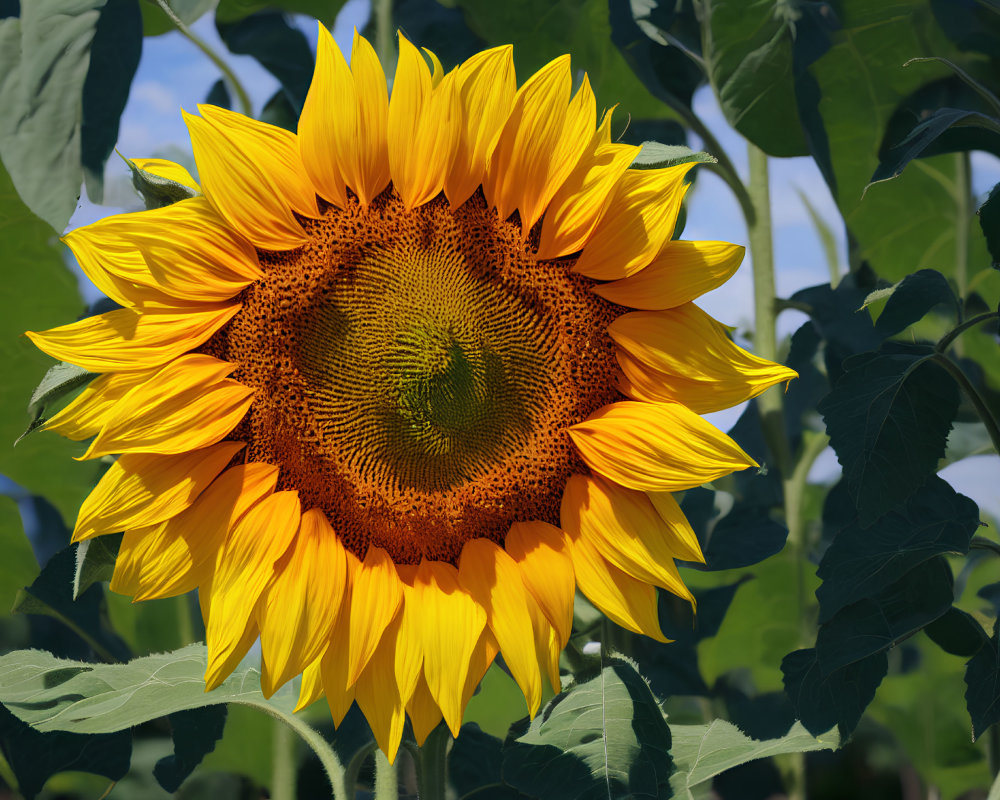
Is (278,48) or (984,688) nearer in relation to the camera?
(984,688)

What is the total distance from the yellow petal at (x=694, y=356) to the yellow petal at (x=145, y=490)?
30 centimetres

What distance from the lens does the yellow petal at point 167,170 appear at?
0.73m

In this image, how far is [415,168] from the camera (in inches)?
27.0

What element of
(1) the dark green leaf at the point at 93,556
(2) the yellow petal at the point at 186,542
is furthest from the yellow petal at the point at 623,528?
(1) the dark green leaf at the point at 93,556

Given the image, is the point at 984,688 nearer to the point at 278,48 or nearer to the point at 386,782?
the point at 386,782

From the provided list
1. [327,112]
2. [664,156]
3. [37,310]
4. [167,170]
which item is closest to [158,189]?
[167,170]

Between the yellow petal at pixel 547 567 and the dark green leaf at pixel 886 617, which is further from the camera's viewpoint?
the dark green leaf at pixel 886 617

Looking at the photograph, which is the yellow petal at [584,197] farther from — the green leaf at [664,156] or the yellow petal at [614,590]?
the yellow petal at [614,590]

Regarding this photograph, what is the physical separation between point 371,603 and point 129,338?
0.25 m

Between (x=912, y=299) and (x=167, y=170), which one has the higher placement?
(x=167, y=170)

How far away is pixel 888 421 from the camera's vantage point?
85 cm

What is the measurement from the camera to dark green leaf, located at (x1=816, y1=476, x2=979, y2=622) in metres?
0.83

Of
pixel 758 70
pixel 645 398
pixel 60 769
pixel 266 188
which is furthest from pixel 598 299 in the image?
pixel 60 769

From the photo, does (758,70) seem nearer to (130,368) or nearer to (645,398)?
(645,398)
